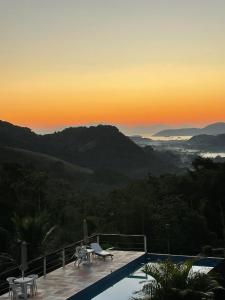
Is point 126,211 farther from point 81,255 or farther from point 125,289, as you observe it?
point 125,289

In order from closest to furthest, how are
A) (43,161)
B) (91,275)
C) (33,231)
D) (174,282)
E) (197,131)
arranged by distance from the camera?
(174,282), (91,275), (33,231), (43,161), (197,131)

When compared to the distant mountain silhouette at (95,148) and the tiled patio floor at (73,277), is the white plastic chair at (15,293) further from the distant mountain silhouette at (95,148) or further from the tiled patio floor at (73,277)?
the distant mountain silhouette at (95,148)

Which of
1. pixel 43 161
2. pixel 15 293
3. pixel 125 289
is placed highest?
pixel 43 161

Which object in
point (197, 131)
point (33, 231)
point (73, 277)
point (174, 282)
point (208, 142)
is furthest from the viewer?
point (197, 131)

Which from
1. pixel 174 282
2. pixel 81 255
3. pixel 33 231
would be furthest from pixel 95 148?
pixel 174 282

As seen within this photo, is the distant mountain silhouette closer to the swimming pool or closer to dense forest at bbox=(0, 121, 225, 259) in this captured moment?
Answer: dense forest at bbox=(0, 121, 225, 259)

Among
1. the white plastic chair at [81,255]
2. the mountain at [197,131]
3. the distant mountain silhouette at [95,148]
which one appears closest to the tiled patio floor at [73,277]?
the white plastic chair at [81,255]

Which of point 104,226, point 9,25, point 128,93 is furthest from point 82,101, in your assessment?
point 9,25
